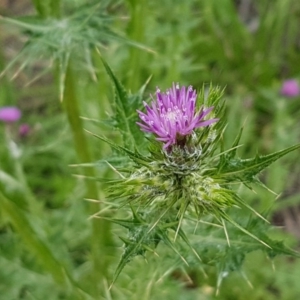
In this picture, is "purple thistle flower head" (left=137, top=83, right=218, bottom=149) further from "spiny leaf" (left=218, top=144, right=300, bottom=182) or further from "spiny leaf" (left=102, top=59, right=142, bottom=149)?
"spiny leaf" (left=102, top=59, right=142, bottom=149)

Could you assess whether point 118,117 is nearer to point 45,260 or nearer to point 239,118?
point 45,260

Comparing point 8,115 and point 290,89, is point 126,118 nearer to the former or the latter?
point 8,115

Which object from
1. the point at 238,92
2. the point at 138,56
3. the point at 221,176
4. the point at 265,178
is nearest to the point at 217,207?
the point at 221,176

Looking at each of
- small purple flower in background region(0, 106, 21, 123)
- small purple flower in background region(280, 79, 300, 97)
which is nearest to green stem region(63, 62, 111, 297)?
small purple flower in background region(0, 106, 21, 123)

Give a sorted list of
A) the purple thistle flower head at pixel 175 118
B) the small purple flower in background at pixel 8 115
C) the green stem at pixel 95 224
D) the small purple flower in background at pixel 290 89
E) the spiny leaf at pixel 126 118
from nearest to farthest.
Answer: the purple thistle flower head at pixel 175 118
the spiny leaf at pixel 126 118
the green stem at pixel 95 224
the small purple flower in background at pixel 8 115
the small purple flower in background at pixel 290 89

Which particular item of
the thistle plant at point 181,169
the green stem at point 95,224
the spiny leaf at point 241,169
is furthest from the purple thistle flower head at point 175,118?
the green stem at point 95,224

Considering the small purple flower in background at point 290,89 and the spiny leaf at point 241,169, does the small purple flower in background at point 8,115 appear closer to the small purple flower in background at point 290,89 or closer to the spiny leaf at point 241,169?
→ the small purple flower in background at point 290,89
